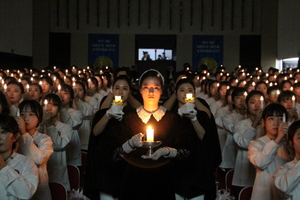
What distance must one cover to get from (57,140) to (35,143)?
3.47ft

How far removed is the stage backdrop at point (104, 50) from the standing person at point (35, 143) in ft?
65.0

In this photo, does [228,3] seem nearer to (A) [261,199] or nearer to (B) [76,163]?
(B) [76,163]

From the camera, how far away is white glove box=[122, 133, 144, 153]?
158 inches

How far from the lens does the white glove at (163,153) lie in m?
4.01

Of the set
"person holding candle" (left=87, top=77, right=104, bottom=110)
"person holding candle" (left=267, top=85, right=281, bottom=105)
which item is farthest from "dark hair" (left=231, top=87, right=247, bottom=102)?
"person holding candle" (left=87, top=77, right=104, bottom=110)

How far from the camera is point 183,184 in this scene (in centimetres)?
534

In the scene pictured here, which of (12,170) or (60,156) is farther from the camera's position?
(60,156)

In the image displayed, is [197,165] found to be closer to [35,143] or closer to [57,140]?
[35,143]

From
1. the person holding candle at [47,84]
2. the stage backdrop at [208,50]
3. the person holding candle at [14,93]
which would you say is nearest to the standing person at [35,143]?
the person holding candle at [14,93]

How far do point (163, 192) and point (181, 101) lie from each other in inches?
69.0

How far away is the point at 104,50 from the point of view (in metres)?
26.0

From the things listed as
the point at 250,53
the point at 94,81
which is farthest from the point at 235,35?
the point at 94,81

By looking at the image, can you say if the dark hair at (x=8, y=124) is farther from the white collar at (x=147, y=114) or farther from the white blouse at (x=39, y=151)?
the white collar at (x=147, y=114)

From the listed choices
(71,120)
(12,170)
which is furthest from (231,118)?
(12,170)
